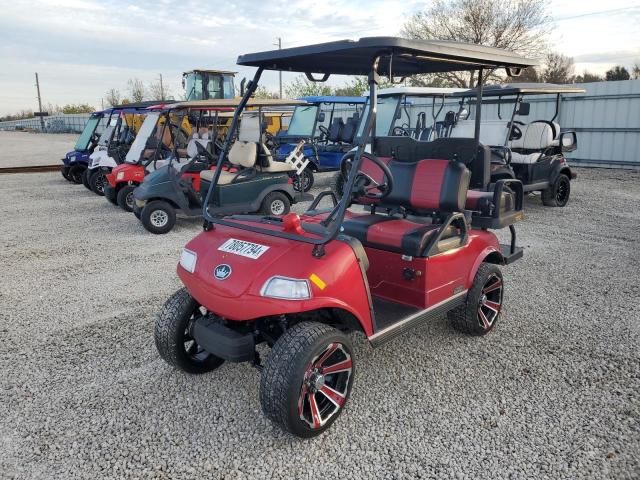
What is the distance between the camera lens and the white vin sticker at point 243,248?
2.57 meters

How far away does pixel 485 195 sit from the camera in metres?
3.87

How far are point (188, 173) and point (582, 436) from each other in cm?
590

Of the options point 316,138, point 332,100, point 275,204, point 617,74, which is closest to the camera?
point 275,204

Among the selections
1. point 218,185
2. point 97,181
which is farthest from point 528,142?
point 97,181

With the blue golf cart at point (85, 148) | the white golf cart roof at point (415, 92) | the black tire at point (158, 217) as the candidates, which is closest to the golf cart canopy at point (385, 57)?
the black tire at point (158, 217)

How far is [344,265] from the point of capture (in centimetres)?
254

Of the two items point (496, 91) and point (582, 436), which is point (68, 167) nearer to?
point (496, 91)

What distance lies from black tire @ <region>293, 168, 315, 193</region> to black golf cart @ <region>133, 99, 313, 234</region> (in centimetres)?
242

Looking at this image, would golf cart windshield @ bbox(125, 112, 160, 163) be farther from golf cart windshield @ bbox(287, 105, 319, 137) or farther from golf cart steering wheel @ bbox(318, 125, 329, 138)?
golf cart steering wheel @ bbox(318, 125, 329, 138)

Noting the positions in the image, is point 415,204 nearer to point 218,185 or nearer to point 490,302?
point 490,302

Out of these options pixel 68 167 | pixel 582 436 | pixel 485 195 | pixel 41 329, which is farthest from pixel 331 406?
pixel 68 167

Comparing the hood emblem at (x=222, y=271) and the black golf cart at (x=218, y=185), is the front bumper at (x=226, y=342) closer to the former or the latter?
the hood emblem at (x=222, y=271)

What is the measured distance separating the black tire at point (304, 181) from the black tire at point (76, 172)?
5.08 meters

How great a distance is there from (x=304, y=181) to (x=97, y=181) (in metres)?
4.05
